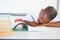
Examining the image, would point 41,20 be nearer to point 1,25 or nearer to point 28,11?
point 28,11

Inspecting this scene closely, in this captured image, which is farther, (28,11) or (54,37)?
(28,11)

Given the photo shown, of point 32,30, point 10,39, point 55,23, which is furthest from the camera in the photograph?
point 55,23

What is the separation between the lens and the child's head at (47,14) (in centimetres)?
95

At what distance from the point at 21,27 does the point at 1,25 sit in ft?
0.43

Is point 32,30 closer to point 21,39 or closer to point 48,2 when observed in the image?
point 21,39

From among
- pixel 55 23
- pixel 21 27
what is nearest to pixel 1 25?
pixel 21 27

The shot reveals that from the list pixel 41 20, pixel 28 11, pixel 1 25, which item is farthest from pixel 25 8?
pixel 1 25

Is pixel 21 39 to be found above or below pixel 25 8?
below

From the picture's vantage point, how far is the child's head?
3.11 feet

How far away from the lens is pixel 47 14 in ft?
3.12

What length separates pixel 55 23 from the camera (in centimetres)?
94

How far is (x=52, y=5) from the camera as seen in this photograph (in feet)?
3.21

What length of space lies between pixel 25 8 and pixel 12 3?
101 mm

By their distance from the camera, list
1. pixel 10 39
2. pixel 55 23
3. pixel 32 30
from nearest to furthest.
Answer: pixel 10 39, pixel 32 30, pixel 55 23
